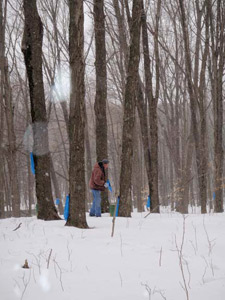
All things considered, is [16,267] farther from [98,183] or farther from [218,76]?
[218,76]

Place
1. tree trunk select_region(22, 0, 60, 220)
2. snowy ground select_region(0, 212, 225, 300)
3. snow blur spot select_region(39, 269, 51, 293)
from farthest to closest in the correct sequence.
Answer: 1. tree trunk select_region(22, 0, 60, 220)
2. snow blur spot select_region(39, 269, 51, 293)
3. snowy ground select_region(0, 212, 225, 300)

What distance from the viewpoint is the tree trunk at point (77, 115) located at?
505cm

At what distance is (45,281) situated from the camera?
8.16 ft

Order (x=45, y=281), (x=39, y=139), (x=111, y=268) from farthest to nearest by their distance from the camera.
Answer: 1. (x=39, y=139)
2. (x=111, y=268)
3. (x=45, y=281)

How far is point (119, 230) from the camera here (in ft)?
15.6

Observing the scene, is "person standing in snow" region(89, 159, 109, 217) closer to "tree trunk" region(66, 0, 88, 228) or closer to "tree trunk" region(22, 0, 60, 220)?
"tree trunk" region(22, 0, 60, 220)

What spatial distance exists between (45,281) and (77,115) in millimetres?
3115

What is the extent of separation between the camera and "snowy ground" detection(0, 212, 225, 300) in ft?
7.31

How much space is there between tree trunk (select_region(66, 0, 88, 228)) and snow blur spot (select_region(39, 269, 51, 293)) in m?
2.40

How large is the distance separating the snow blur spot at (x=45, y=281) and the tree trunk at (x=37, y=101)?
399 cm

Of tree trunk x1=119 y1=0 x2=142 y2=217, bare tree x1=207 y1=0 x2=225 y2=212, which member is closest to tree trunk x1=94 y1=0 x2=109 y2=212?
tree trunk x1=119 y1=0 x2=142 y2=217

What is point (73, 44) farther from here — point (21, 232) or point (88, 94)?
point (88, 94)

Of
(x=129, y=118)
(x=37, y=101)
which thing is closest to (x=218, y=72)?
(x=129, y=118)

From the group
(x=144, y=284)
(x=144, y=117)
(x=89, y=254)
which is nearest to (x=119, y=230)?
(x=89, y=254)
